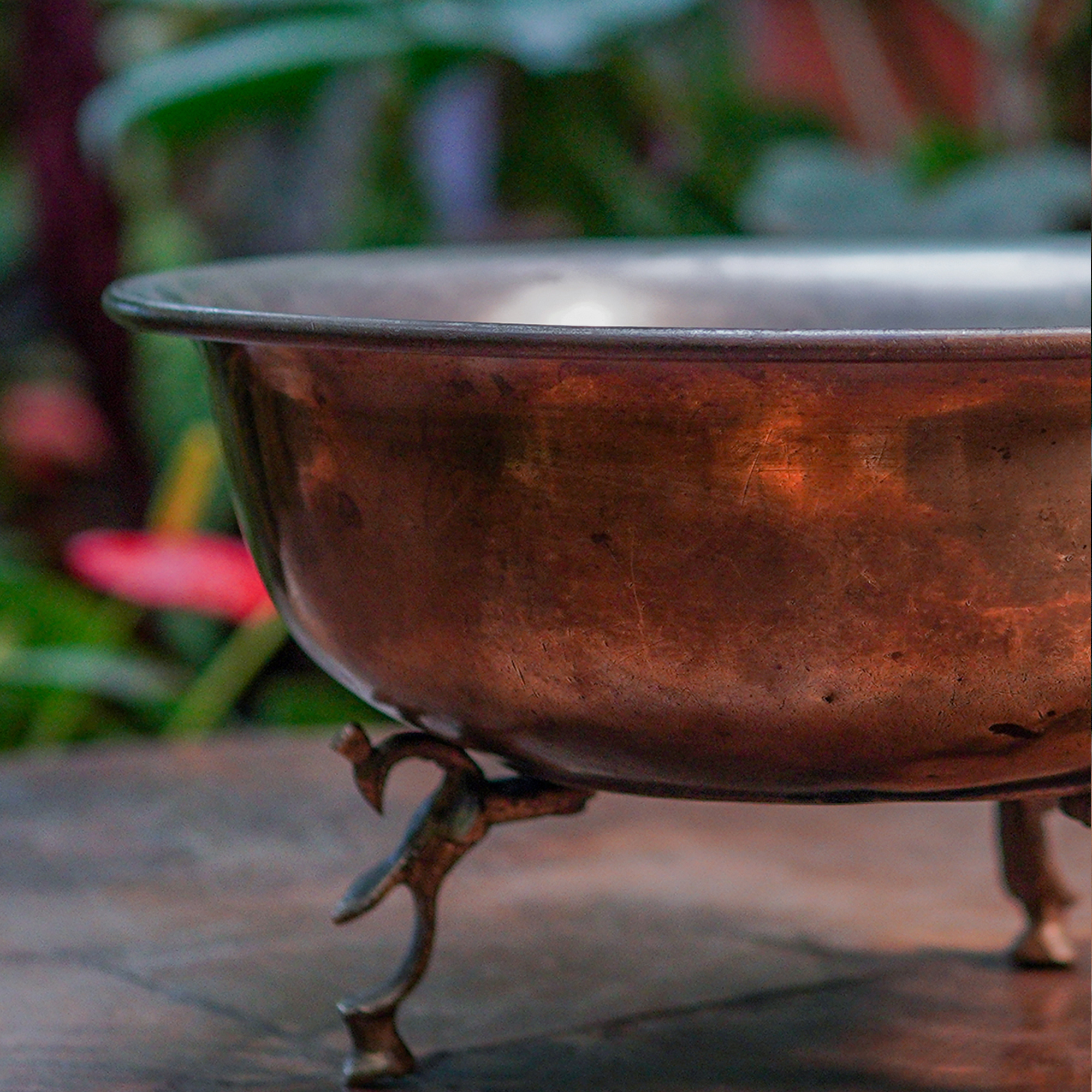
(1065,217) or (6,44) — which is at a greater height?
(6,44)

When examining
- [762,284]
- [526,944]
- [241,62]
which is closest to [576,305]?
[762,284]

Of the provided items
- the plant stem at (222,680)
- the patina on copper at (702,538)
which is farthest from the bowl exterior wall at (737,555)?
the plant stem at (222,680)

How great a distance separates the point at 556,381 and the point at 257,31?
286 cm

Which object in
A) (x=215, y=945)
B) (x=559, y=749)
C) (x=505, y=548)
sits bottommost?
(x=215, y=945)

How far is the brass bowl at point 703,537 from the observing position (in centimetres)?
76

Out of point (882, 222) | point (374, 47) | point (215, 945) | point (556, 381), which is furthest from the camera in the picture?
point (374, 47)

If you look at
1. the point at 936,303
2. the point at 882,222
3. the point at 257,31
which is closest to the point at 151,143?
the point at 257,31

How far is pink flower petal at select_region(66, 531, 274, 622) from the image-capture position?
2.28 metres

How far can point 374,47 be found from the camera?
3.06 metres

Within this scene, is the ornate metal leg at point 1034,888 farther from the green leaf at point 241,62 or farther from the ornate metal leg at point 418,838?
the green leaf at point 241,62

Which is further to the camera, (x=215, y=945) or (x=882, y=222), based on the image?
(x=882, y=222)

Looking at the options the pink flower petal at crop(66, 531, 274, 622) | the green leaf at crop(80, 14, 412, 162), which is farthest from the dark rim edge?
the green leaf at crop(80, 14, 412, 162)

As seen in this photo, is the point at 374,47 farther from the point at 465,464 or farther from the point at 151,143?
the point at 465,464

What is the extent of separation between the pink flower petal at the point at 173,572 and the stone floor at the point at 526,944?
23.9 inches
